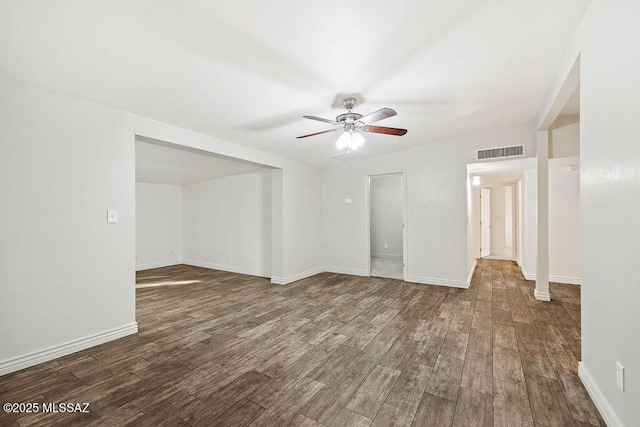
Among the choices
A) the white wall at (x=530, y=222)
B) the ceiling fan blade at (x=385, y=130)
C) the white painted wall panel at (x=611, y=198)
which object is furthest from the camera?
the white wall at (x=530, y=222)

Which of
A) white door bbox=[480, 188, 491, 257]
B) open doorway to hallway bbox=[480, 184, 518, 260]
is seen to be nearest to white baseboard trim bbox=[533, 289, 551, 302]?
white door bbox=[480, 188, 491, 257]

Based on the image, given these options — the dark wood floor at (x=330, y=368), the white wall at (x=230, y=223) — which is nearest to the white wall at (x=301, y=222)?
the white wall at (x=230, y=223)

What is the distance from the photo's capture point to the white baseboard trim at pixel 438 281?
451 cm

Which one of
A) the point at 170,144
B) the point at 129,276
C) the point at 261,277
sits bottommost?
the point at 261,277

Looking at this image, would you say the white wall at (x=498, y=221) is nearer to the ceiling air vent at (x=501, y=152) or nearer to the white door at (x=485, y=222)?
the white door at (x=485, y=222)

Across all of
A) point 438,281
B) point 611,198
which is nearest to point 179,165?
point 438,281

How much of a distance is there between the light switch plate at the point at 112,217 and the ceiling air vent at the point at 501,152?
5.11 meters

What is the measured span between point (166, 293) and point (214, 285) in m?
0.80

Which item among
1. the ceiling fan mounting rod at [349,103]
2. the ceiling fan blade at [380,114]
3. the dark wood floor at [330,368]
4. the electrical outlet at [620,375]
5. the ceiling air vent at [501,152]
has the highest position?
the ceiling fan mounting rod at [349,103]

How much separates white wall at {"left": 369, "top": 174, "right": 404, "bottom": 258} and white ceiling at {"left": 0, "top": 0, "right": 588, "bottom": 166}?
4733 millimetres

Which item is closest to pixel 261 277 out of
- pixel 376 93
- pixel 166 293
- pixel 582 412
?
pixel 166 293

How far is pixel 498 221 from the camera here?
830 centimetres

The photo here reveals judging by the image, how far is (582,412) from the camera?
5.45 ft

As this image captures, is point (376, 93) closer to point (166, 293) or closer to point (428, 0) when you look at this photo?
point (428, 0)
